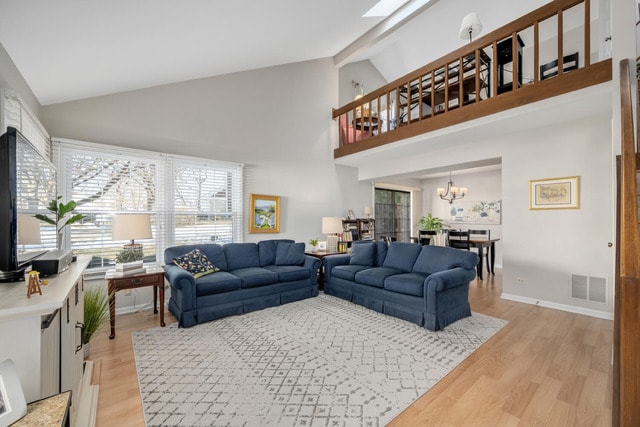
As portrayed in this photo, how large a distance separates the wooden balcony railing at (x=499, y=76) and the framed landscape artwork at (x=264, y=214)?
1.92 metres

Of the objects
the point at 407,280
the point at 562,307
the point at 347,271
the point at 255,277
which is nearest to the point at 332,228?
the point at 347,271

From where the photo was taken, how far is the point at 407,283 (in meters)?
3.45

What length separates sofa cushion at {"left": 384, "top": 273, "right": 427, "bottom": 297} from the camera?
10.9 feet

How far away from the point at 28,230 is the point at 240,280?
89.1 inches

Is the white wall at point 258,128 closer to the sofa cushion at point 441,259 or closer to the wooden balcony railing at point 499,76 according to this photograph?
the wooden balcony railing at point 499,76

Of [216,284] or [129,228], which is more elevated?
[129,228]

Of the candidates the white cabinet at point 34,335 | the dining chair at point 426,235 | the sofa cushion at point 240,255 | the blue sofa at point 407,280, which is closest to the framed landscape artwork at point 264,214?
the sofa cushion at point 240,255

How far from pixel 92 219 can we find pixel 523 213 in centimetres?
594

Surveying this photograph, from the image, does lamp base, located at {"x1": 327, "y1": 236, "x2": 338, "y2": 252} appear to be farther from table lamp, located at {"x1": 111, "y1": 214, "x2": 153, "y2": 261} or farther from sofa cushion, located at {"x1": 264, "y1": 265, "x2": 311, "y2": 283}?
table lamp, located at {"x1": 111, "y1": 214, "x2": 153, "y2": 261}

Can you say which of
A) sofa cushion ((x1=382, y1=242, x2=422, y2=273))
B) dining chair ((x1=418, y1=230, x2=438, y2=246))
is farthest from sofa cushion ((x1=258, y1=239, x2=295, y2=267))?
dining chair ((x1=418, y1=230, x2=438, y2=246))

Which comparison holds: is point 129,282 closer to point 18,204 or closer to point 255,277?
point 255,277

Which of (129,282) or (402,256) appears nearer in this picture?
(129,282)

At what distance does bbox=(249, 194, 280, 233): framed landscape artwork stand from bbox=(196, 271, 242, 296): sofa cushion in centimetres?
146

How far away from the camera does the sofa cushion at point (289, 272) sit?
4068 mm
